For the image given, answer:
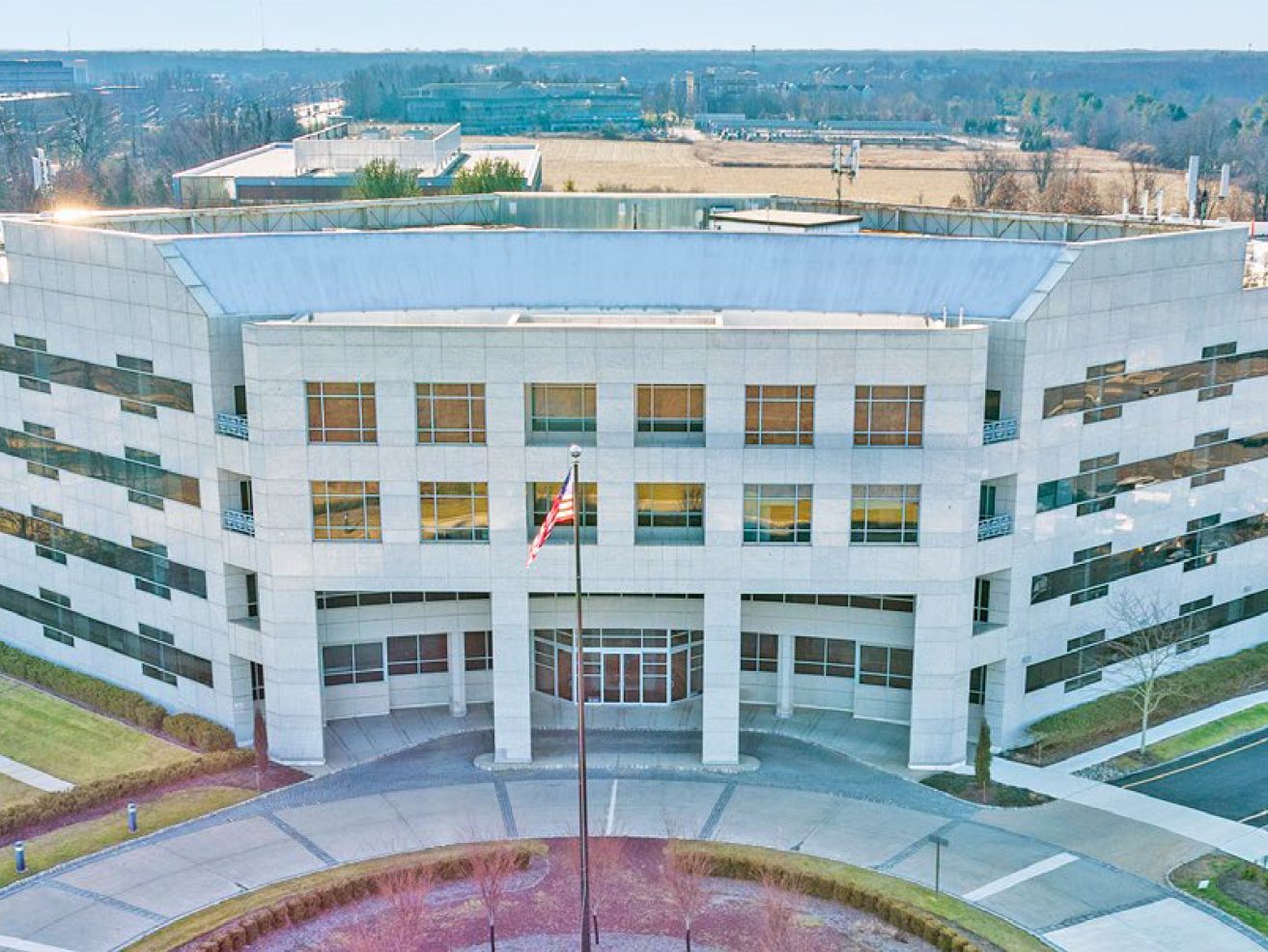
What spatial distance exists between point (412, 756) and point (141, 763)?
9.50m

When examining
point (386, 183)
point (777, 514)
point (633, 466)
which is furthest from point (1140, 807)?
point (386, 183)

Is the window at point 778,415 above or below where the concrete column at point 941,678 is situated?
above

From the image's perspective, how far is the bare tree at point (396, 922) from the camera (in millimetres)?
42469

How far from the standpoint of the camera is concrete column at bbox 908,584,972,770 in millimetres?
54438

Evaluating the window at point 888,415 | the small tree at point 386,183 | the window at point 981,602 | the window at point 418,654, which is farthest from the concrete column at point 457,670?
the small tree at point 386,183

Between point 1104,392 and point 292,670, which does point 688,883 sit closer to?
point 292,670

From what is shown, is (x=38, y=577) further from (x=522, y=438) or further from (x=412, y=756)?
(x=522, y=438)

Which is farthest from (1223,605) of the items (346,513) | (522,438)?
(346,513)

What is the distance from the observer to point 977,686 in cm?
5847

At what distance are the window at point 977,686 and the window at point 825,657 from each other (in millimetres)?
4339

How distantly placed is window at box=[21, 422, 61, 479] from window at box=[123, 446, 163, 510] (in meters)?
4.79

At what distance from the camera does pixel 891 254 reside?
197 ft

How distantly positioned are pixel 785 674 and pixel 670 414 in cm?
1205

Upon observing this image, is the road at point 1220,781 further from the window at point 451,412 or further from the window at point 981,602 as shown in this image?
the window at point 451,412
